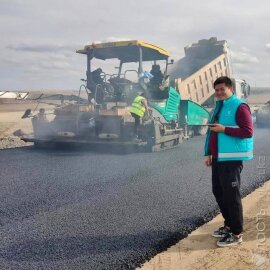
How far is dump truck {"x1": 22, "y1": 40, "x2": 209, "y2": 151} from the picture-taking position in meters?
7.86

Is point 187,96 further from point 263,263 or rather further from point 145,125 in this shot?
point 263,263

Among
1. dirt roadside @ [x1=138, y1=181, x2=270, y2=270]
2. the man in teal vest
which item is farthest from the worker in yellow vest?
the man in teal vest

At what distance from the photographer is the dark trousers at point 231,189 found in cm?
315

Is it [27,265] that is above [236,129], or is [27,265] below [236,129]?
below

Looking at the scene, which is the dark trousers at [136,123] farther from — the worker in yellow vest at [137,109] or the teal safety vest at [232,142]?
the teal safety vest at [232,142]

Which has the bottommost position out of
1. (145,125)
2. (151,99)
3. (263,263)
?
(263,263)

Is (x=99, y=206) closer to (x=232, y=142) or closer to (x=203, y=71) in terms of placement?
(x=232, y=142)

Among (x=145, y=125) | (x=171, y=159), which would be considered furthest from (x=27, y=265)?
(x=145, y=125)

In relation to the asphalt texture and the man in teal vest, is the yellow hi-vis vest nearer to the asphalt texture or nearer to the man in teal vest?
the asphalt texture

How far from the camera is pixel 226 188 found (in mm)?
3158

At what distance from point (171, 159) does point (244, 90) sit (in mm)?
6767

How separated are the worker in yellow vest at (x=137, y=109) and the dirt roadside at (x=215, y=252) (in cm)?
399

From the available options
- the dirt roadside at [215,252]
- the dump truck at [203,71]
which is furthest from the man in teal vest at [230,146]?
the dump truck at [203,71]

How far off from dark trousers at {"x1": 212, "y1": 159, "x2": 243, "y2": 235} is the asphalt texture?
1.68ft
